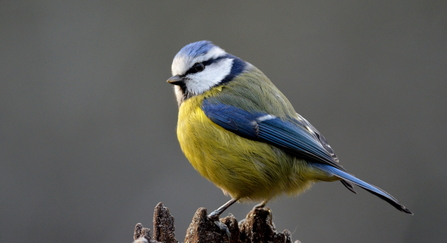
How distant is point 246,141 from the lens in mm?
2270

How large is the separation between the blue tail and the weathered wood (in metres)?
0.35

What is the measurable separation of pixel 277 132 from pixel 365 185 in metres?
0.47

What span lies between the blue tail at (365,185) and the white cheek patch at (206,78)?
26.7 inches

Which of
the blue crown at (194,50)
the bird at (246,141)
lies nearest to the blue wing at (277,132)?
the bird at (246,141)

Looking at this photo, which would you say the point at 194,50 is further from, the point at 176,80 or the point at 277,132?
the point at 277,132

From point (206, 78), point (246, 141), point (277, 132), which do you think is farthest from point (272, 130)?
point (206, 78)

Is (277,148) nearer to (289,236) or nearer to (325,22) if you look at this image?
(289,236)

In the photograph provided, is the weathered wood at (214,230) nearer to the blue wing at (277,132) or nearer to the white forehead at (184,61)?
the blue wing at (277,132)

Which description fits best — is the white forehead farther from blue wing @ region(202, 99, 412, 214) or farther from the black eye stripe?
blue wing @ region(202, 99, 412, 214)

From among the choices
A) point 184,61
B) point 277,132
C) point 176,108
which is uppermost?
point 184,61

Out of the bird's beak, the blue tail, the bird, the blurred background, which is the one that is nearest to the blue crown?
the bird

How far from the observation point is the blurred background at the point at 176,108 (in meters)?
3.37

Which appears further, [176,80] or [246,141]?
[176,80]

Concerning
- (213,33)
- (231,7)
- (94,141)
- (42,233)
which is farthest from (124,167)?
(231,7)
